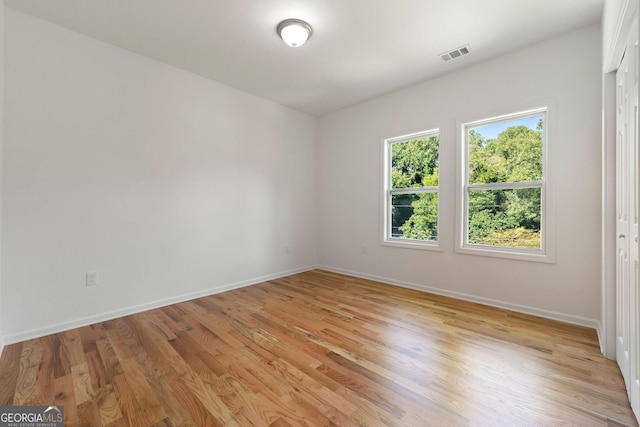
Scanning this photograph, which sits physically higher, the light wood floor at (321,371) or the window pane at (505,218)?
the window pane at (505,218)

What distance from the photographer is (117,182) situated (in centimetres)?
279

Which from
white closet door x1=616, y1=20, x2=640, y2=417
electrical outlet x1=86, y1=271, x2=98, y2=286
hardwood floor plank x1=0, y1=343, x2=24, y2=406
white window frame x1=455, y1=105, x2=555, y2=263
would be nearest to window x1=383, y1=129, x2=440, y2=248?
white window frame x1=455, y1=105, x2=555, y2=263

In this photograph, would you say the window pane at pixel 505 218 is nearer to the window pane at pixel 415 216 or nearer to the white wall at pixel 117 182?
the window pane at pixel 415 216

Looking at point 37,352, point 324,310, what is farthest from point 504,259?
point 37,352

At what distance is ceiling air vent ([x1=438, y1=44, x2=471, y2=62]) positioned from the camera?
112 inches

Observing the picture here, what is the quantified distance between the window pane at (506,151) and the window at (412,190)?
48 centimetres

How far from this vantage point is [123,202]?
2826mm

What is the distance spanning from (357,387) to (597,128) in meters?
3.02

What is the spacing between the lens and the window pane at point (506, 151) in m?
2.87

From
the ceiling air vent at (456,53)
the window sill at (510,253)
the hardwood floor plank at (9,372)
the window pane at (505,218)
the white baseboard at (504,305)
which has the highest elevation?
the ceiling air vent at (456,53)

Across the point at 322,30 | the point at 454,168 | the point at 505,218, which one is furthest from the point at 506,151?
the point at 322,30

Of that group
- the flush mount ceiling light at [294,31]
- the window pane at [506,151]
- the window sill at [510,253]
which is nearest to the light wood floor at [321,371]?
the window sill at [510,253]

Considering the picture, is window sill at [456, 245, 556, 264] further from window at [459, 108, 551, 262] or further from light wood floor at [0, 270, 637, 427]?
light wood floor at [0, 270, 637, 427]

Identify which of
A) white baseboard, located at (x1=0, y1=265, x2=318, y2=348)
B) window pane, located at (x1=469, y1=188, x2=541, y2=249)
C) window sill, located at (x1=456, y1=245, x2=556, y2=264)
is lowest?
white baseboard, located at (x1=0, y1=265, x2=318, y2=348)
